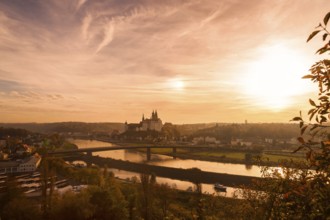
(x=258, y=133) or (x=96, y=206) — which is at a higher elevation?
(x=258, y=133)

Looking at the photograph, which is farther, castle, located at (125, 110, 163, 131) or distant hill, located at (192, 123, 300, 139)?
castle, located at (125, 110, 163, 131)

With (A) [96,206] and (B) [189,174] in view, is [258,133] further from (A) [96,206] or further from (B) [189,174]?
(A) [96,206]

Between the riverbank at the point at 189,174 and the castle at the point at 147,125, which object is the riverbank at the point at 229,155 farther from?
the castle at the point at 147,125

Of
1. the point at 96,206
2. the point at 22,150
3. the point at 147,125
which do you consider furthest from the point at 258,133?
the point at 96,206

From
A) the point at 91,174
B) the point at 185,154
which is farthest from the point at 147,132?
the point at 91,174

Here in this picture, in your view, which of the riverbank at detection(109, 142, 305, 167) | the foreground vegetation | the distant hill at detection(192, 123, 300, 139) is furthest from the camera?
the distant hill at detection(192, 123, 300, 139)

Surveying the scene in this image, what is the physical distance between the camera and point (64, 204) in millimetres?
18766

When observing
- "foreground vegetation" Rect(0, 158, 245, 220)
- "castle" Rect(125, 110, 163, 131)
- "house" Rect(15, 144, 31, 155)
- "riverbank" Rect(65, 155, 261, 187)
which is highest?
"castle" Rect(125, 110, 163, 131)

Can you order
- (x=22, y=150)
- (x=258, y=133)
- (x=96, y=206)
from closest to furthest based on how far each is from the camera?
(x=96, y=206) → (x=22, y=150) → (x=258, y=133)

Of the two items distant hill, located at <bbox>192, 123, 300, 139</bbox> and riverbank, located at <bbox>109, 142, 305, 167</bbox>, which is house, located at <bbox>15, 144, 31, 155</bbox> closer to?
riverbank, located at <bbox>109, 142, 305, 167</bbox>

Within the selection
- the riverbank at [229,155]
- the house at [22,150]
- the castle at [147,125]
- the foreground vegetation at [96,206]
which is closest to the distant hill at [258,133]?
the castle at [147,125]

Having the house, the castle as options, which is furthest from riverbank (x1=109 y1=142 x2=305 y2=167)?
the castle

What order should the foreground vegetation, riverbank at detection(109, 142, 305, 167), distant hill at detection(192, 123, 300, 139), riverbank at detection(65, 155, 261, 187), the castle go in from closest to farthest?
the foreground vegetation
riverbank at detection(65, 155, 261, 187)
riverbank at detection(109, 142, 305, 167)
distant hill at detection(192, 123, 300, 139)
the castle

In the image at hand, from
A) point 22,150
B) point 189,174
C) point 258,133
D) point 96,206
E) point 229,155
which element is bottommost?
point 189,174
